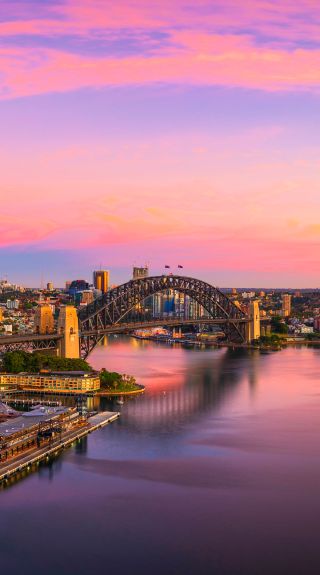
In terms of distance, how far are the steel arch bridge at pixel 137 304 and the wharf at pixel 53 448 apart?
16.4 m

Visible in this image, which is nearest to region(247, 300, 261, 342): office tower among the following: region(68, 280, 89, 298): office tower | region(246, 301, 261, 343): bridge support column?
region(246, 301, 261, 343): bridge support column

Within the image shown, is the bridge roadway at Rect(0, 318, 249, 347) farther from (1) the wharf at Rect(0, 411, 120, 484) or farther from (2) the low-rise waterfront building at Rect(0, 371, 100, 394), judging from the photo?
(1) the wharf at Rect(0, 411, 120, 484)

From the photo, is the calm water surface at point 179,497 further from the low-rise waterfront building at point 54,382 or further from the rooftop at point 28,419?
the low-rise waterfront building at point 54,382

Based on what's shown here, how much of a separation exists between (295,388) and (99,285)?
103195mm

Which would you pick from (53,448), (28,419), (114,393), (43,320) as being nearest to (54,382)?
(114,393)

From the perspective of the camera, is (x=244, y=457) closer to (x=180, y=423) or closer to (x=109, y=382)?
(x=180, y=423)

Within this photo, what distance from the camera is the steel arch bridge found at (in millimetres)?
47281

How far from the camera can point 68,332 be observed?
134 ft

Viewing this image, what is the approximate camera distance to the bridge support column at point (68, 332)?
133 feet

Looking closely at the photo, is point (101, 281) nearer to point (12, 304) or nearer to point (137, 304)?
point (12, 304)

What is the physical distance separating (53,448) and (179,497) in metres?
5.24

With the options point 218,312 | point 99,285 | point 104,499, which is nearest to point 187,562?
point 104,499

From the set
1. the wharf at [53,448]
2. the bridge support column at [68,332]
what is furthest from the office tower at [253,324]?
the wharf at [53,448]

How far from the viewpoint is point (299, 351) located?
57.3m
